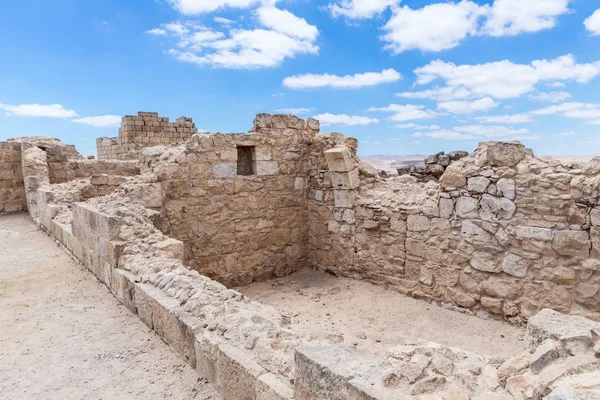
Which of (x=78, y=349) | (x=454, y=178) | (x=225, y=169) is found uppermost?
(x=225, y=169)

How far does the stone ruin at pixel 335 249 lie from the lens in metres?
1.81

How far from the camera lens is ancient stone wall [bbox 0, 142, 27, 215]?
10.4 meters

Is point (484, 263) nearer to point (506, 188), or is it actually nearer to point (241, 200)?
point (506, 188)

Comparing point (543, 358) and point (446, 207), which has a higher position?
point (446, 207)

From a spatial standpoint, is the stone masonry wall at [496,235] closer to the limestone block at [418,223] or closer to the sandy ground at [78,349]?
the limestone block at [418,223]

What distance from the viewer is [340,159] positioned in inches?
258

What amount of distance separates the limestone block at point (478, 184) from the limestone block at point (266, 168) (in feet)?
10.0

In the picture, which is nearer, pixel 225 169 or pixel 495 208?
pixel 495 208

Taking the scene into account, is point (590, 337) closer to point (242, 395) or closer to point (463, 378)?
point (463, 378)

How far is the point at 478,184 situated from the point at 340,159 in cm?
209

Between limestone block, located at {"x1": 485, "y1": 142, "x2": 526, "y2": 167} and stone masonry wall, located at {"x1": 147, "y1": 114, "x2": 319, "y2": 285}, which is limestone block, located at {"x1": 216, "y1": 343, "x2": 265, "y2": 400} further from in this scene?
limestone block, located at {"x1": 485, "y1": 142, "x2": 526, "y2": 167}

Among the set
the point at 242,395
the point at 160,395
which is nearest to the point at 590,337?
the point at 242,395

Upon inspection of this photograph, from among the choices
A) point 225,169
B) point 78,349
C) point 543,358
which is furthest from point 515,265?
point 78,349

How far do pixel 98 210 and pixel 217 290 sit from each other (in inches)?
96.0
